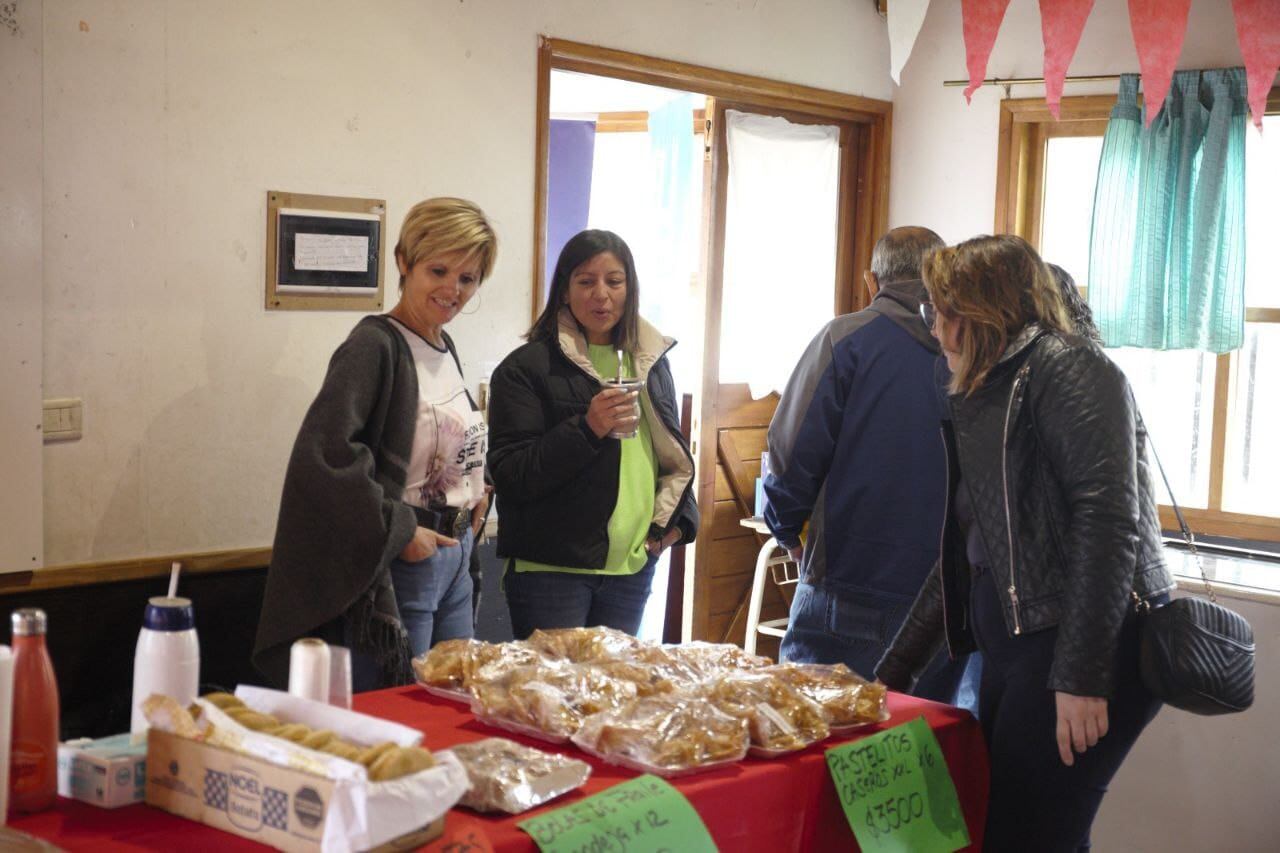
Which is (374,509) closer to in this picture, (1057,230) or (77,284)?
(77,284)

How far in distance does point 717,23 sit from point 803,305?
3.35 ft

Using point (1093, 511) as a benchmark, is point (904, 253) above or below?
above

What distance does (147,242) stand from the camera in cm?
274

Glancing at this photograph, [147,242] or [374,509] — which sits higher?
[147,242]

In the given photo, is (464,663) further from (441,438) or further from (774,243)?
(774,243)

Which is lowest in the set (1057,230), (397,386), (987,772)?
(987,772)

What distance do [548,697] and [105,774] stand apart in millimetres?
512

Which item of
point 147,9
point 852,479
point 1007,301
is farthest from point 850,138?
point 1007,301

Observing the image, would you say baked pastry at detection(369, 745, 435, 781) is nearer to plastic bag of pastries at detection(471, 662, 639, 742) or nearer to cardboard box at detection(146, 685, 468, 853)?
cardboard box at detection(146, 685, 468, 853)

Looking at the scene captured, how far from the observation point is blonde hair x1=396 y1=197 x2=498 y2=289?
229 centimetres

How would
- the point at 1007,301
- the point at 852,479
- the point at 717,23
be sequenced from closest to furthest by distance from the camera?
1. the point at 1007,301
2. the point at 852,479
3. the point at 717,23

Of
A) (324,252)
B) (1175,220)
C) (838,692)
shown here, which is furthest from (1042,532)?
(1175,220)

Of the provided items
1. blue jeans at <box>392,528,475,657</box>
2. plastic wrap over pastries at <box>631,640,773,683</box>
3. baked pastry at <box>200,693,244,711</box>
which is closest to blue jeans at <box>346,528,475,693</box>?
blue jeans at <box>392,528,475,657</box>

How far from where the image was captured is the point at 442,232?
7.50ft
